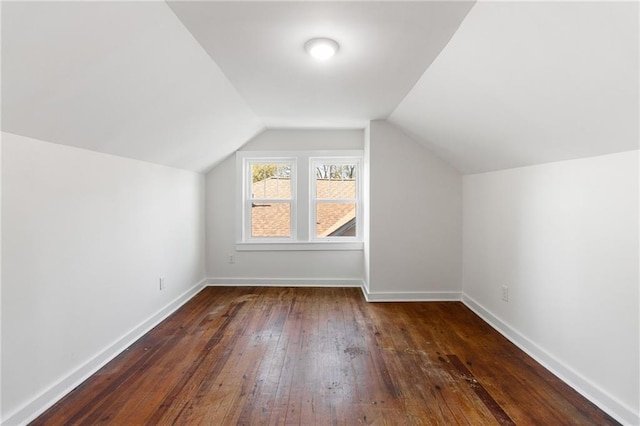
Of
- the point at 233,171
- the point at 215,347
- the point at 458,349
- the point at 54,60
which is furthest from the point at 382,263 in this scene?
the point at 54,60

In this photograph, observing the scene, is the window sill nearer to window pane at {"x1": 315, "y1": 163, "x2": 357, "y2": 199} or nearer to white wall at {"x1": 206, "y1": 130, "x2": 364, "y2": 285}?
white wall at {"x1": 206, "y1": 130, "x2": 364, "y2": 285}

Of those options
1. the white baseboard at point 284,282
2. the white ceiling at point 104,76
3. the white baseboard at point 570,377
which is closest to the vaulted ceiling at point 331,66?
the white ceiling at point 104,76

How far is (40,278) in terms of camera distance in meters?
1.81

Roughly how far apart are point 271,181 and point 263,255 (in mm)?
1048

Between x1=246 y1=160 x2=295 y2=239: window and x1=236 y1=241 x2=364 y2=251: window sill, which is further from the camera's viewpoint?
x1=246 y1=160 x2=295 y2=239: window

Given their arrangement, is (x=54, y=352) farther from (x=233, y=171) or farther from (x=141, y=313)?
(x=233, y=171)

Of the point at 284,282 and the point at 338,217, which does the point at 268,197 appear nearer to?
the point at 338,217

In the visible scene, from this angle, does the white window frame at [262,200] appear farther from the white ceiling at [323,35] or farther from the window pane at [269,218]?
the white ceiling at [323,35]

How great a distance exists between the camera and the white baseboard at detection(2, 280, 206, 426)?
5.53 feet

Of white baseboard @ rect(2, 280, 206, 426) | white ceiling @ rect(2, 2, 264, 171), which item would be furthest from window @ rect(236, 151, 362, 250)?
white ceiling @ rect(2, 2, 264, 171)

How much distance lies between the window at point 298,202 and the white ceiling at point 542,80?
196 cm

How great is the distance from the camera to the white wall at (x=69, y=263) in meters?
1.65

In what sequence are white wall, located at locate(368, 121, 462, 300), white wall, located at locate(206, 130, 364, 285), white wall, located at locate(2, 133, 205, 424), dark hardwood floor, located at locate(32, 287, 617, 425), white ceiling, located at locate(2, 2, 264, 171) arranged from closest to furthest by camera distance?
white ceiling, located at locate(2, 2, 264, 171)
white wall, located at locate(2, 133, 205, 424)
dark hardwood floor, located at locate(32, 287, 617, 425)
white wall, located at locate(368, 121, 462, 300)
white wall, located at locate(206, 130, 364, 285)

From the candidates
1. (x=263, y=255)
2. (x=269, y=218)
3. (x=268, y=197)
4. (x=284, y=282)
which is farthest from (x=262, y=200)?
(x=284, y=282)
